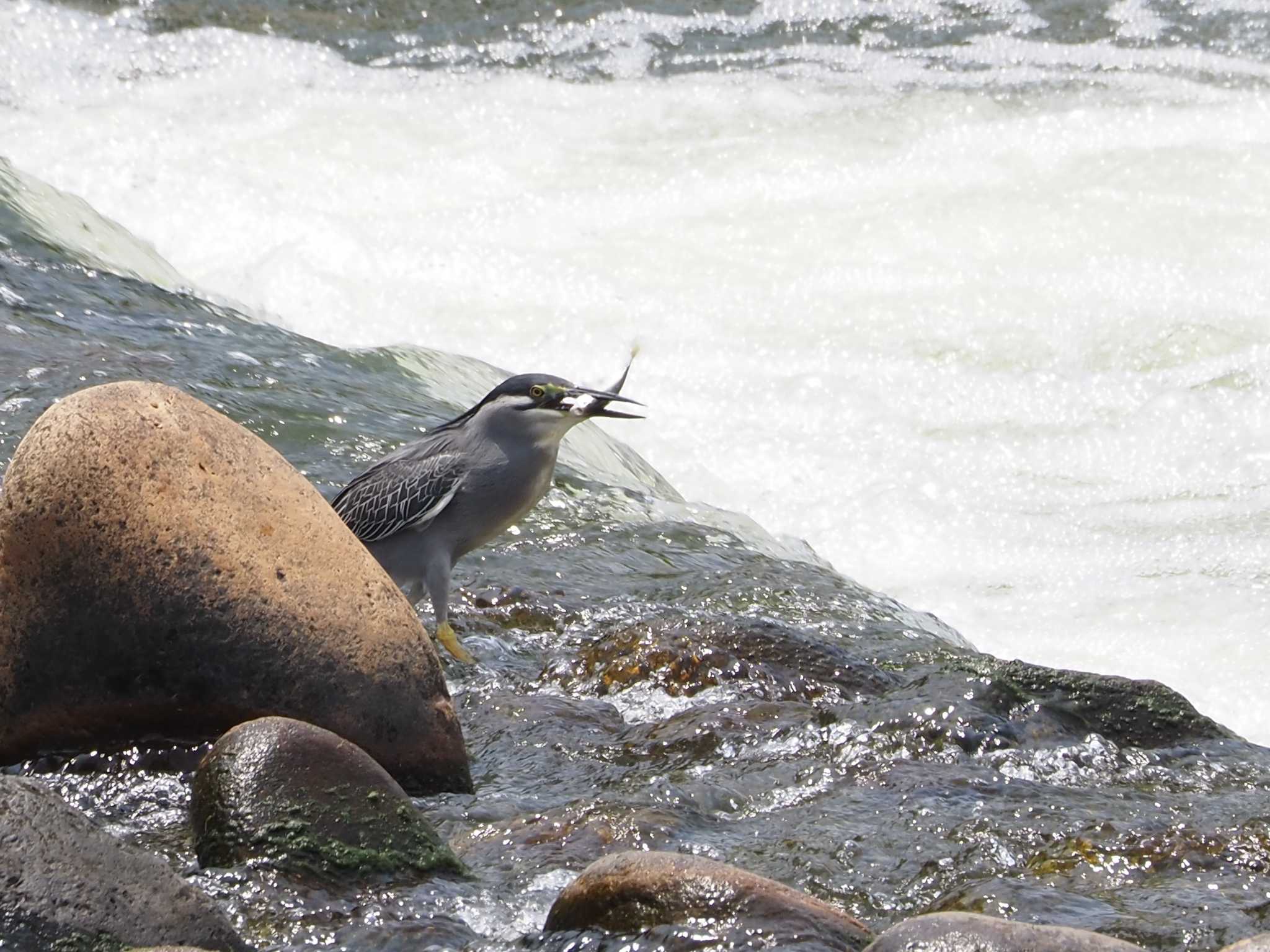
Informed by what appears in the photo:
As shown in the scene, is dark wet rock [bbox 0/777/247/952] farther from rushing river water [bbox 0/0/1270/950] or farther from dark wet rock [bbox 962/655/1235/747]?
dark wet rock [bbox 962/655/1235/747]

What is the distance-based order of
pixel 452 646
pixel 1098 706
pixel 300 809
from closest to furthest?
pixel 300 809
pixel 1098 706
pixel 452 646

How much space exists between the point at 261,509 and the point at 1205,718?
10.4ft

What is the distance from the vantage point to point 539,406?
623 centimetres

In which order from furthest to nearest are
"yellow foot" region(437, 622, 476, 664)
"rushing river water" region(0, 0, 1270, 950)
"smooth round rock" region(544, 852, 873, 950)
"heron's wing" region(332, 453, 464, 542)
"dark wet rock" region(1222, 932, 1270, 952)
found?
1. "heron's wing" region(332, 453, 464, 542)
2. "yellow foot" region(437, 622, 476, 664)
3. "rushing river water" region(0, 0, 1270, 950)
4. "smooth round rock" region(544, 852, 873, 950)
5. "dark wet rock" region(1222, 932, 1270, 952)

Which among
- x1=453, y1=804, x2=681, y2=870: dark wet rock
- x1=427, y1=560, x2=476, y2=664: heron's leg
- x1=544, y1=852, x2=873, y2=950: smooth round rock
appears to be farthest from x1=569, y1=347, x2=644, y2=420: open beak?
x1=544, y1=852, x2=873, y2=950: smooth round rock

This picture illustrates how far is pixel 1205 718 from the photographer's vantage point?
5.73 m

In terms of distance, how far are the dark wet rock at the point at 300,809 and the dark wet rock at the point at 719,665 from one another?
1.66m

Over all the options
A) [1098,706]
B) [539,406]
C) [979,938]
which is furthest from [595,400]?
[979,938]

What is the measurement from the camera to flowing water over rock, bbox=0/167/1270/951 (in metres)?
4.15

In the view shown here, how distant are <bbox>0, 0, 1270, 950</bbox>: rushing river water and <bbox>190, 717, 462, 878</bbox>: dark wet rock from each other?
3.9 inches

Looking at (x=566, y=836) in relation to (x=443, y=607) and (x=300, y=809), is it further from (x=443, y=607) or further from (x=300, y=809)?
(x=443, y=607)

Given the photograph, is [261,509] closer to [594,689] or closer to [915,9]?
[594,689]

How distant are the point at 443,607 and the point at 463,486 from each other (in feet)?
1.43

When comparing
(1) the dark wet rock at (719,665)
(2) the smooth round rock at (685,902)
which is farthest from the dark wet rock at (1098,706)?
(2) the smooth round rock at (685,902)
